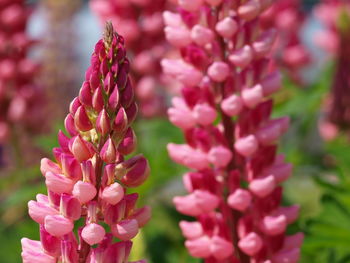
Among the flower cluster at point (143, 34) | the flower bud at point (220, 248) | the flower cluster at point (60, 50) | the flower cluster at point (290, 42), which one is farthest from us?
the flower cluster at point (60, 50)

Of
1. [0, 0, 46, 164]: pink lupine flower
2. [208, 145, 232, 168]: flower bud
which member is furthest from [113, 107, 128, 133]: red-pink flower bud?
[0, 0, 46, 164]: pink lupine flower

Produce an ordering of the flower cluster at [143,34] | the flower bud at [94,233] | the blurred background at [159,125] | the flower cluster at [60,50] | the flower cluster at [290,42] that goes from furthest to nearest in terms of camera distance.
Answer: the flower cluster at [60,50]
the flower cluster at [290,42]
the flower cluster at [143,34]
the blurred background at [159,125]
the flower bud at [94,233]

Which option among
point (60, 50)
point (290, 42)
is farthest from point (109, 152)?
point (60, 50)

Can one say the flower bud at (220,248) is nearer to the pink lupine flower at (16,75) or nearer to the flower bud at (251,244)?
the flower bud at (251,244)

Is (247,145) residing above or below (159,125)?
above

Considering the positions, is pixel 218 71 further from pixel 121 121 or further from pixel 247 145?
pixel 121 121

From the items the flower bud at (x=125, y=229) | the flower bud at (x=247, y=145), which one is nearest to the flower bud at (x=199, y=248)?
the flower bud at (x=247, y=145)

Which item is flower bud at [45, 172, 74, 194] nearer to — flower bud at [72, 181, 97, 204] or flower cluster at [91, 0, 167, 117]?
flower bud at [72, 181, 97, 204]

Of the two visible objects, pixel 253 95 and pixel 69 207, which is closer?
pixel 69 207
